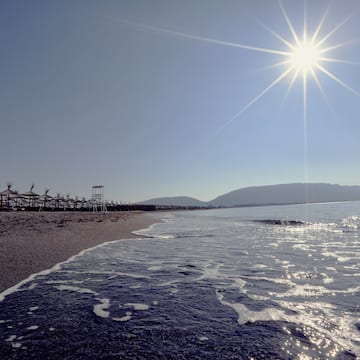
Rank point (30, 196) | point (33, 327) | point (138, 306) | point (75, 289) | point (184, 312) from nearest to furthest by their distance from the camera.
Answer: point (33, 327) → point (184, 312) → point (138, 306) → point (75, 289) → point (30, 196)

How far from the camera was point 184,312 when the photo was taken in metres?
5.66

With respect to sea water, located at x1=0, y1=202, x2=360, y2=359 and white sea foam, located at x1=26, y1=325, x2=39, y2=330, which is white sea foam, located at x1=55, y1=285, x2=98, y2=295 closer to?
sea water, located at x1=0, y1=202, x2=360, y2=359

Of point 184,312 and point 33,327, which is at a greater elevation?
point 33,327

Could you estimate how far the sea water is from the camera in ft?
13.5

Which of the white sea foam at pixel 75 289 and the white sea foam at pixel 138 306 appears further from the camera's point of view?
the white sea foam at pixel 75 289

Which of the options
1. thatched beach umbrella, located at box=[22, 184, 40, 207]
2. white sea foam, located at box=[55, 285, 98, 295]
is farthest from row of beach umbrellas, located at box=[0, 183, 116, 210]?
white sea foam, located at box=[55, 285, 98, 295]

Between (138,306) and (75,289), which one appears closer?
(138,306)

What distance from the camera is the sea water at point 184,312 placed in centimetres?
410

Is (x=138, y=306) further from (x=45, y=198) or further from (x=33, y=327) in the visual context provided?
(x=45, y=198)

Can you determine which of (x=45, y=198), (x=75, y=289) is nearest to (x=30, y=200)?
(x=45, y=198)

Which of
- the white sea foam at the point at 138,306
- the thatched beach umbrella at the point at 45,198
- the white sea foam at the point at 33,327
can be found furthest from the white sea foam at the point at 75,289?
the thatched beach umbrella at the point at 45,198

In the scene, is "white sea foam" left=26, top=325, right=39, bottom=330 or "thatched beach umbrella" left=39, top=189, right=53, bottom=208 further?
"thatched beach umbrella" left=39, top=189, right=53, bottom=208

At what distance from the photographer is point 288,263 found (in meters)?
10.8

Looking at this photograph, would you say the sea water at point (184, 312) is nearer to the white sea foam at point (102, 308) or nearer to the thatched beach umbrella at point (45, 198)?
the white sea foam at point (102, 308)
